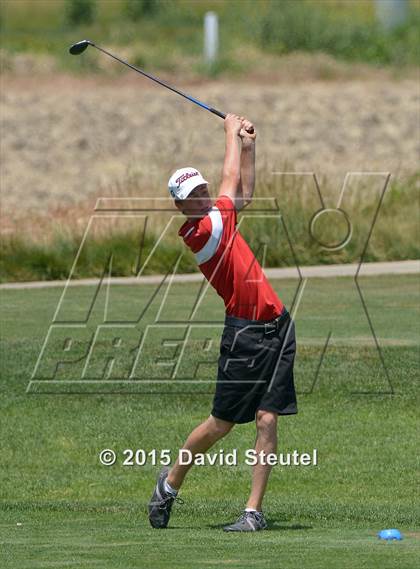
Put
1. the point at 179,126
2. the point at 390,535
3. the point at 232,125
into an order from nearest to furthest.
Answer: the point at 390,535 < the point at 232,125 < the point at 179,126

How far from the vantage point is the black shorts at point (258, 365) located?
8.77 m

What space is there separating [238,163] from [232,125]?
32 cm

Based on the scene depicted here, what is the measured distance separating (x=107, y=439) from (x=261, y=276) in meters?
4.18

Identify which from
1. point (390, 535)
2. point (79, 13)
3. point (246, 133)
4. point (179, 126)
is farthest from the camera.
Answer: point (79, 13)

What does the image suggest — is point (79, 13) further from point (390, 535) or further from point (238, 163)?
point (390, 535)

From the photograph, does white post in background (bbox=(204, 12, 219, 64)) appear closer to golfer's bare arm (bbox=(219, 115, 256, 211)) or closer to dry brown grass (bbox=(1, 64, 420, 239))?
dry brown grass (bbox=(1, 64, 420, 239))

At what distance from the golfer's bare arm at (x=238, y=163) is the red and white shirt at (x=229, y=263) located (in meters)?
0.14

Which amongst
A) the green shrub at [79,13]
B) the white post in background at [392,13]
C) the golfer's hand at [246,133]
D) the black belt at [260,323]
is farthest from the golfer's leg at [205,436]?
the green shrub at [79,13]

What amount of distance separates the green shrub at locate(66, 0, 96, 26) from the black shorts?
2176 inches

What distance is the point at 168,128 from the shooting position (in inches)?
1561

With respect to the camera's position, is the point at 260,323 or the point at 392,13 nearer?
the point at 260,323

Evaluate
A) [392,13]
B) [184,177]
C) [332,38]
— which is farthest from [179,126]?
[184,177]

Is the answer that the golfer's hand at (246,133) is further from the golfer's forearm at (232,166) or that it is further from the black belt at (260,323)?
the black belt at (260,323)

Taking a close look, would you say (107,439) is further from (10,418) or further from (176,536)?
(176,536)
